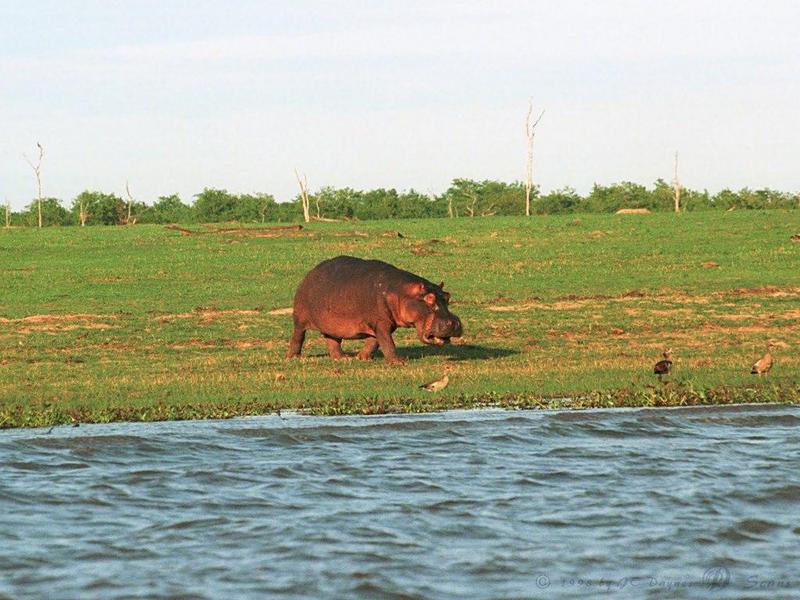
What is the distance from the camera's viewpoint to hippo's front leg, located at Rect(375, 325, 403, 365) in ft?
65.7

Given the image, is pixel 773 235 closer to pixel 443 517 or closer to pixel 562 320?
pixel 562 320

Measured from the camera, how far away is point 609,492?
39.2ft

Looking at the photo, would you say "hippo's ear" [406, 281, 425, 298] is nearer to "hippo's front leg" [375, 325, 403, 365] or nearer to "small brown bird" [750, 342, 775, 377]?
"hippo's front leg" [375, 325, 403, 365]

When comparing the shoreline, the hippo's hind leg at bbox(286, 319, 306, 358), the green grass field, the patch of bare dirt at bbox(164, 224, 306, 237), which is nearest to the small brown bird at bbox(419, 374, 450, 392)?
the green grass field

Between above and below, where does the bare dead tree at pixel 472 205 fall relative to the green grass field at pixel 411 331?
above

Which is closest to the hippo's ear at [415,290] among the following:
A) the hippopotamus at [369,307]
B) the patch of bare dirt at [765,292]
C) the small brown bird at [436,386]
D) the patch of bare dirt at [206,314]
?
the hippopotamus at [369,307]

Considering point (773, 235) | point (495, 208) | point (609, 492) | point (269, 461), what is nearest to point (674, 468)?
point (609, 492)

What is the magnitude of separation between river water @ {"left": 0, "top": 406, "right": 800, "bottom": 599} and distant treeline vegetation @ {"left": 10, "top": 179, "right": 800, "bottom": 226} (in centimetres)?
5823

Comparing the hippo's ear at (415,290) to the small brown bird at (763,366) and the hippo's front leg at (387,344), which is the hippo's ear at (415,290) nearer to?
the hippo's front leg at (387,344)

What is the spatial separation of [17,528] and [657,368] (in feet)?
29.4

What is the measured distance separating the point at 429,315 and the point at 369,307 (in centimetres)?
102

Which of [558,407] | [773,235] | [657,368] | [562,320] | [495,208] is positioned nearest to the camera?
[558,407]

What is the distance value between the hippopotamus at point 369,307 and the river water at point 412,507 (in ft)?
15.5

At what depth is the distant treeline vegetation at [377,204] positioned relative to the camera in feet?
239
